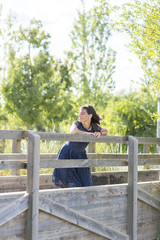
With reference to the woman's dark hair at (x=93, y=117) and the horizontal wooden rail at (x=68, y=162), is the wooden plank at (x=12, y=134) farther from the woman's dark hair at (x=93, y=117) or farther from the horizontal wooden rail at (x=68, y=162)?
the woman's dark hair at (x=93, y=117)

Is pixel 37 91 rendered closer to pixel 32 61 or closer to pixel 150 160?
pixel 32 61

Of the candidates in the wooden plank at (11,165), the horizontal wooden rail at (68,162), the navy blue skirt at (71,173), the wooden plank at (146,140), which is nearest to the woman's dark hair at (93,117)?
the navy blue skirt at (71,173)

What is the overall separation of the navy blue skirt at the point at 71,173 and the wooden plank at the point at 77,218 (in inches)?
24.5

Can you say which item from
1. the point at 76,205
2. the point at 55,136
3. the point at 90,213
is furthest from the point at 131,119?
the point at 55,136

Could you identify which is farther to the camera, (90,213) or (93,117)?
(93,117)

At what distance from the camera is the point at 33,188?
3635 millimetres

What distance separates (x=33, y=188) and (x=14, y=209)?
284 millimetres

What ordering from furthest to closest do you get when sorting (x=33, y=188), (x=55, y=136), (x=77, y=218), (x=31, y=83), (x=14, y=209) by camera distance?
(x=31, y=83) → (x=77, y=218) → (x=55, y=136) → (x=33, y=188) → (x=14, y=209)

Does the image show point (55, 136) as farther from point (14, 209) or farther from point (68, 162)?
point (14, 209)

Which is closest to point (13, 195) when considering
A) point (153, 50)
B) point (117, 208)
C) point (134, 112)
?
point (117, 208)

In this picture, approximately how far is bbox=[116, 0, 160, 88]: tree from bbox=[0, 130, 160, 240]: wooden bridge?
1232mm

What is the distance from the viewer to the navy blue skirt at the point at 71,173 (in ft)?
15.4

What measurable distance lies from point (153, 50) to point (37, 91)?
11.0m

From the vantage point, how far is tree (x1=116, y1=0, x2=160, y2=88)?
5520mm
